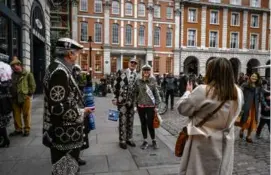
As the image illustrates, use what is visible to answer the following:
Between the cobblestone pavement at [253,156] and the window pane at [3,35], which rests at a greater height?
the window pane at [3,35]

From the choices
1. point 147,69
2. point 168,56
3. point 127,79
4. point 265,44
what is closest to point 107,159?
point 127,79

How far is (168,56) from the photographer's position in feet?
116

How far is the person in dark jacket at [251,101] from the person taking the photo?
5.38 metres

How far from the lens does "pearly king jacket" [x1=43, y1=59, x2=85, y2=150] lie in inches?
87.1

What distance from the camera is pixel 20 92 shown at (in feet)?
17.8

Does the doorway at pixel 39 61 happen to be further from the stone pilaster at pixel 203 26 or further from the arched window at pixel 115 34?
the stone pilaster at pixel 203 26

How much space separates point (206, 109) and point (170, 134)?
4174 mm

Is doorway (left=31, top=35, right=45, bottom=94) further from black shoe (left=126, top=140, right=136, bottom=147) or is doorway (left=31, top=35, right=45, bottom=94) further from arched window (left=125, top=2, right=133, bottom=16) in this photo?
arched window (left=125, top=2, right=133, bottom=16)

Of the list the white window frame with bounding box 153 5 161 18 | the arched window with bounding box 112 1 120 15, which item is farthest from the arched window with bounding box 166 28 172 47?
the arched window with bounding box 112 1 120 15

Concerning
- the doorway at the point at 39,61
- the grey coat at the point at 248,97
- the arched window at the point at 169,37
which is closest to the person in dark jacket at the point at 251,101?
the grey coat at the point at 248,97

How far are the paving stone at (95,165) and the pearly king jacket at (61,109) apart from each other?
1375mm

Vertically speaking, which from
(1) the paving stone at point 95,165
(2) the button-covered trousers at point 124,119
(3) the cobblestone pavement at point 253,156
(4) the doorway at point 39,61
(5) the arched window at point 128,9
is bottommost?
(3) the cobblestone pavement at point 253,156

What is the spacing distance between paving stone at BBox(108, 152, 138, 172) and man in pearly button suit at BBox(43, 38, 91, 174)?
1.43m

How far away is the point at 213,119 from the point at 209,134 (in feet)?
0.48
